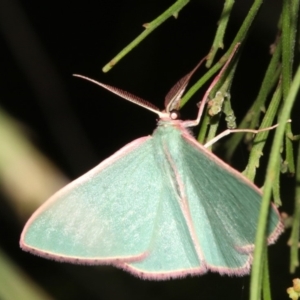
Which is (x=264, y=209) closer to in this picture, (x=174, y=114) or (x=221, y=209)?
(x=221, y=209)

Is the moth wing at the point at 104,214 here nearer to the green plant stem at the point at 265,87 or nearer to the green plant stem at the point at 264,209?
the green plant stem at the point at 265,87

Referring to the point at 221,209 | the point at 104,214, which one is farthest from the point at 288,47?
the point at 104,214

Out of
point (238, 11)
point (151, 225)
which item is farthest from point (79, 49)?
point (151, 225)

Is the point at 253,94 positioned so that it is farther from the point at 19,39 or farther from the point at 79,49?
the point at 19,39

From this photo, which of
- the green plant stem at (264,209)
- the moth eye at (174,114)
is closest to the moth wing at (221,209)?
the moth eye at (174,114)

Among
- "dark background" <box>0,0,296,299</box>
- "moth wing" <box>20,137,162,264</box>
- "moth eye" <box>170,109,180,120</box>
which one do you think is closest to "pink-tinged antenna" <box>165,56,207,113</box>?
"moth eye" <box>170,109,180,120</box>

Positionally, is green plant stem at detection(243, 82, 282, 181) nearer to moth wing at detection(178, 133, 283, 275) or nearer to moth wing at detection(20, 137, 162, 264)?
moth wing at detection(178, 133, 283, 275)
